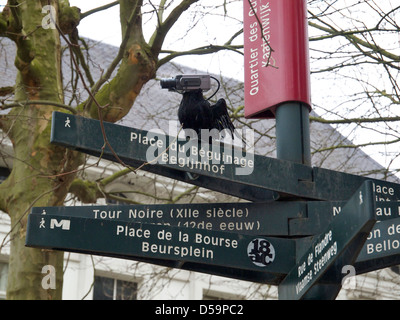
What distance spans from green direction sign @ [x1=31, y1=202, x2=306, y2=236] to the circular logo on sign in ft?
0.55

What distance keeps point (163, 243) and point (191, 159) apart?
1.64 ft

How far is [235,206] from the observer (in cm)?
440

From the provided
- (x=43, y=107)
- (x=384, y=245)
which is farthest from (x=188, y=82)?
(x=43, y=107)

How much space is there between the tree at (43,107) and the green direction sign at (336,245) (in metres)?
4.00

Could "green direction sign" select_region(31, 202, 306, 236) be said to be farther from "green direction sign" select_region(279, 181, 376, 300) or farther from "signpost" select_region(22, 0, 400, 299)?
"green direction sign" select_region(279, 181, 376, 300)

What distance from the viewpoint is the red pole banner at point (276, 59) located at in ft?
15.5

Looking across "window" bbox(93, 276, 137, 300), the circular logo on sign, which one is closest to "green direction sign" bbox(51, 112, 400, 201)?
the circular logo on sign

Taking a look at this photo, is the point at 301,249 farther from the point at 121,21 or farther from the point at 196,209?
the point at 121,21

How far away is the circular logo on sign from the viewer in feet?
13.4

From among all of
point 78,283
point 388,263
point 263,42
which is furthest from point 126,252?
point 78,283
